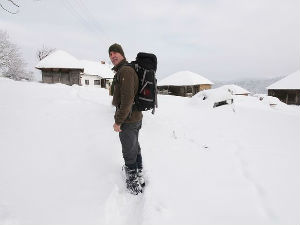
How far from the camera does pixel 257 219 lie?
9.16 ft

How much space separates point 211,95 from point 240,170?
8.89m

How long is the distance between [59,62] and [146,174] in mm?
31797

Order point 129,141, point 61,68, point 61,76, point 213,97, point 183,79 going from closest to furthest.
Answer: point 129,141 → point 213,97 → point 61,68 → point 61,76 → point 183,79

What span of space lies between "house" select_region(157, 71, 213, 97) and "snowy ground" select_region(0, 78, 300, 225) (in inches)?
1230

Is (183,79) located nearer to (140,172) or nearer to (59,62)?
(59,62)

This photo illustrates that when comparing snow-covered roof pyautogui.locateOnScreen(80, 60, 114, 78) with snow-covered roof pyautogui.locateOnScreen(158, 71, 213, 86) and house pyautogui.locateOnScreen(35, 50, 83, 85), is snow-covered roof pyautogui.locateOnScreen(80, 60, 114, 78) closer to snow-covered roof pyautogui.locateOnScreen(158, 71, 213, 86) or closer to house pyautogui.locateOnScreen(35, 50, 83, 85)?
house pyautogui.locateOnScreen(35, 50, 83, 85)

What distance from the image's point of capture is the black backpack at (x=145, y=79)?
331cm

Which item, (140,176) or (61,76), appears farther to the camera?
(61,76)

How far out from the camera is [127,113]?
3.20 metres

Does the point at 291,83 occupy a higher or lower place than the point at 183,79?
lower

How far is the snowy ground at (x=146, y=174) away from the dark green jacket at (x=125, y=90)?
1131mm

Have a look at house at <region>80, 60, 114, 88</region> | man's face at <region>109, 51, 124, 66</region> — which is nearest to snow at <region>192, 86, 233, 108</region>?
man's face at <region>109, 51, 124, 66</region>

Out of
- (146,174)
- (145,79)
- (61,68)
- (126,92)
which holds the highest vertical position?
(61,68)

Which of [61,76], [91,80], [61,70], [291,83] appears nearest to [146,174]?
[61,70]
